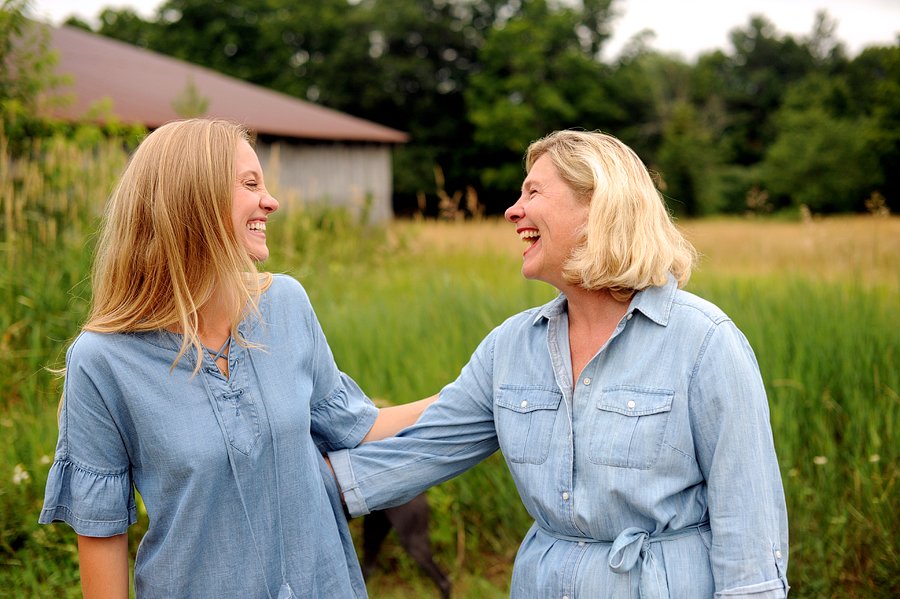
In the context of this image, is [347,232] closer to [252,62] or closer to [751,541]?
[751,541]

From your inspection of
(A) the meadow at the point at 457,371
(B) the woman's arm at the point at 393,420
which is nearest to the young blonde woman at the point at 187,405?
(B) the woman's arm at the point at 393,420

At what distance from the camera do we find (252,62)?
1558 inches

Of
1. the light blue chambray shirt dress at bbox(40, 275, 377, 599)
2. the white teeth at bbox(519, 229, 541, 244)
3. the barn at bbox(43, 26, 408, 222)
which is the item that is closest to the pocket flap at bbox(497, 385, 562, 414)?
the white teeth at bbox(519, 229, 541, 244)

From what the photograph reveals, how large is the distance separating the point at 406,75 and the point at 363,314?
35.8 m

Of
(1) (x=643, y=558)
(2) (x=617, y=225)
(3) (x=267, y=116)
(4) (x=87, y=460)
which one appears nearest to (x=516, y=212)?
(2) (x=617, y=225)

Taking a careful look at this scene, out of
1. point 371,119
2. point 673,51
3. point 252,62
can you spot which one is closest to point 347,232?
point 371,119

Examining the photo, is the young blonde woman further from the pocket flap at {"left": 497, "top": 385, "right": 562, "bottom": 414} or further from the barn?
the barn

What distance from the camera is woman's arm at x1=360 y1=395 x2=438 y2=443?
229 cm

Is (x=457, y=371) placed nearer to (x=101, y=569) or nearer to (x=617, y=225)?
(x=617, y=225)

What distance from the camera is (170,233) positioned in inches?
67.2

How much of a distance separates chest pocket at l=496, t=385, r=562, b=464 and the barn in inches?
497

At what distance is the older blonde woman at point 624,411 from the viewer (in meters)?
1.64

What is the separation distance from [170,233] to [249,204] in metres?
0.23

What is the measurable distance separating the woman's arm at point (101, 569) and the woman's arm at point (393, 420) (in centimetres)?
82
